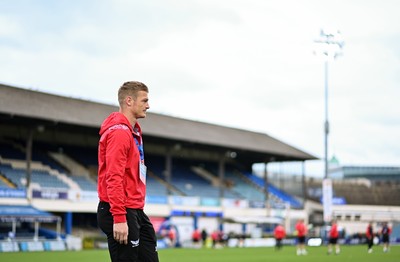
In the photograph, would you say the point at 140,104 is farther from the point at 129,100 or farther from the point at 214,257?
the point at 214,257

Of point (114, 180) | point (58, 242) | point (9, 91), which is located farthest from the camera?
point (9, 91)

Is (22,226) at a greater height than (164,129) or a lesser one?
lesser

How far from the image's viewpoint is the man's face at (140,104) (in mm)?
5746

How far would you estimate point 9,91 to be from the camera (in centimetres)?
4259

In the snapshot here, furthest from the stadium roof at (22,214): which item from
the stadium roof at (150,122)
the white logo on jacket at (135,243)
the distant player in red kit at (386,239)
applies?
the white logo on jacket at (135,243)

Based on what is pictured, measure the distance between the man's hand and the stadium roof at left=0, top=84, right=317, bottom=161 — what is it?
33893mm

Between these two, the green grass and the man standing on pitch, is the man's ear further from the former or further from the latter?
the green grass

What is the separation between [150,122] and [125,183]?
4561 cm

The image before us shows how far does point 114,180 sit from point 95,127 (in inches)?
1538

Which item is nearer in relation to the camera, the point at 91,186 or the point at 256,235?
the point at 91,186

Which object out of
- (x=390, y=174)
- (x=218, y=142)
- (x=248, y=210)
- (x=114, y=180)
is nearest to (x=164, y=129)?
(x=218, y=142)

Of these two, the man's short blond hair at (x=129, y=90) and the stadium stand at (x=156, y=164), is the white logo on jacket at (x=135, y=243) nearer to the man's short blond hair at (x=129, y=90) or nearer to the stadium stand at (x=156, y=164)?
the man's short blond hair at (x=129, y=90)

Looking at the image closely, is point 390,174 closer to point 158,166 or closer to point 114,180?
point 158,166

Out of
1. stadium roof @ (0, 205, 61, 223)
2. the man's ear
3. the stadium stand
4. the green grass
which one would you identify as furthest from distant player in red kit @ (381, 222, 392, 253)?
the man's ear
